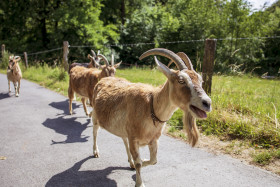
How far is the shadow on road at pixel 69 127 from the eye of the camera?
5.43 m

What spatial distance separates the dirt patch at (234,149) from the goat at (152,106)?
4.12 ft

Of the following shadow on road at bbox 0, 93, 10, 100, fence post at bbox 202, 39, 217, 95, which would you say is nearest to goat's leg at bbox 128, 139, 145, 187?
fence post at bbox 202, 39, 217, 95

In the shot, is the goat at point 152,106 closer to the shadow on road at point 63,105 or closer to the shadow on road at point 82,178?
the shadow on road at point 82,178

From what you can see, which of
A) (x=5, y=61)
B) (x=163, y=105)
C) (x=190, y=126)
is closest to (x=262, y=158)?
(x=190, y=126)

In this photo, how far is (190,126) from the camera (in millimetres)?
3055

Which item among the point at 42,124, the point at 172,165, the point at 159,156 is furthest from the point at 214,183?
the point at 42,124

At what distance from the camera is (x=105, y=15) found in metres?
26.5

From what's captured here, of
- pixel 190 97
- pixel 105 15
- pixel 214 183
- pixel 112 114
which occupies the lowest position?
pixel 214 183

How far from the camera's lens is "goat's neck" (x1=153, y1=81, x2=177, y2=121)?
122 inches

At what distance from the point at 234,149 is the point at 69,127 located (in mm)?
4093

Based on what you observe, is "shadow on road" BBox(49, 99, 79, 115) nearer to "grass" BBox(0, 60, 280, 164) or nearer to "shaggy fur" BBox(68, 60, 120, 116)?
"shaggy fur" BBox(68, 60, 120, 116)

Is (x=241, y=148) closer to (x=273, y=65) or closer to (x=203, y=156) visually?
(x=203, y=156)

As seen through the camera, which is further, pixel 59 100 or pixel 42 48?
pixel 42 48

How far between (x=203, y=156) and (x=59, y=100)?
21.8 feet
